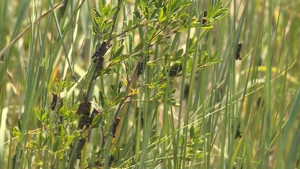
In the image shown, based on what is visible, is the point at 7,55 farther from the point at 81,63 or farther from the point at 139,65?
the point at 81,63

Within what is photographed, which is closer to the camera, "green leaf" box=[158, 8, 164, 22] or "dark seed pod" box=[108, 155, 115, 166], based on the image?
"green leaf" box=[158, 8, 164, 22]

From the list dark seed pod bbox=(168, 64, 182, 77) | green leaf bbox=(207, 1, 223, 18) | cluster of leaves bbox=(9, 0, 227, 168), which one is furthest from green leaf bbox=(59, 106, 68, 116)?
green leaf bbox=(207, 1, 223, 18)

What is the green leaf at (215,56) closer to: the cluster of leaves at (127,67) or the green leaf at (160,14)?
the cluster of leaves at (127,67)

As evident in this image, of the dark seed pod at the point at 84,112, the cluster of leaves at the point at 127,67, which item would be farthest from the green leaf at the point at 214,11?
the dark seed pod at the point at 84,112

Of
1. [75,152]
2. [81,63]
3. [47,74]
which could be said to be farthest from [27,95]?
[81,63]

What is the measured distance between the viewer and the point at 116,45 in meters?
1.07

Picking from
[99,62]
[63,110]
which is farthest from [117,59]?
[63,110]

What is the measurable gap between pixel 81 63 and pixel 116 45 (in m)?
1.34

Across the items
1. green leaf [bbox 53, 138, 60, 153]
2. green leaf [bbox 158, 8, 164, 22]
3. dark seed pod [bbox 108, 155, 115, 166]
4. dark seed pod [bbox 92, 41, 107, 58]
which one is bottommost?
dark seed pod [bbox 108, 155, 115, 166]

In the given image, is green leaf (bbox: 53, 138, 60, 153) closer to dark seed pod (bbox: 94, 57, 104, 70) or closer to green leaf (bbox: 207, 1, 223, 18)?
dark seed pod (bbox: 94, 57, 104, 70)

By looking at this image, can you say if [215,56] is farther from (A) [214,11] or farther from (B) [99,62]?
(B) [99,62]

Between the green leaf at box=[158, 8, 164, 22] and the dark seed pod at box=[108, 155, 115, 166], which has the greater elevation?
the green leaf at box=[158, 8, 164, 22]

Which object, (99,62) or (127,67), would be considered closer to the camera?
(99,62)

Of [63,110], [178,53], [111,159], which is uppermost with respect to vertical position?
[178,53]
